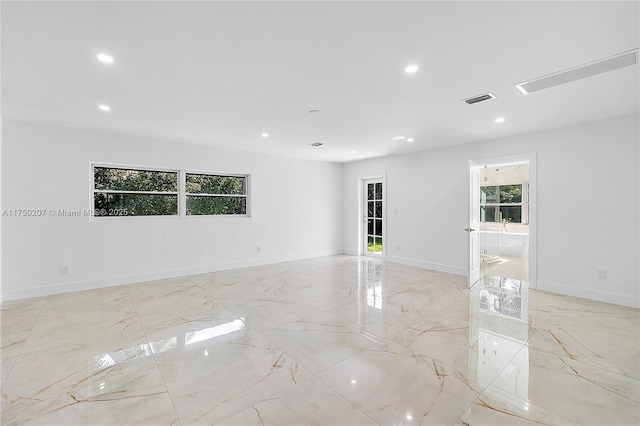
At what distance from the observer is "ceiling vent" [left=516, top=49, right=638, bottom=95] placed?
7.77 feet

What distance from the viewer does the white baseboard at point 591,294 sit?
12.5 ft

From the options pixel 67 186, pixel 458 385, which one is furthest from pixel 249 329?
pixel 67 186

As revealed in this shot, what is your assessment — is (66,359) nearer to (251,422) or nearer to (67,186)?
(251,422)

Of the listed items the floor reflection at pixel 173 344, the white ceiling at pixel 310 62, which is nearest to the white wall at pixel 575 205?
the white ceiling at pixel 310 62

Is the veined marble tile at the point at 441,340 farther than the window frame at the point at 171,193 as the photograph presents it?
No

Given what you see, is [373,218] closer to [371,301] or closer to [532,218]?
[532,218]

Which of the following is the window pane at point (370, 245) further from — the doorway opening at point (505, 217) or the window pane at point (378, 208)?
the doorway opening at point (505, 217)

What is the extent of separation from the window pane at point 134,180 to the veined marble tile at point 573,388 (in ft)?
18.1

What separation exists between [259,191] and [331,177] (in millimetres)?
2161

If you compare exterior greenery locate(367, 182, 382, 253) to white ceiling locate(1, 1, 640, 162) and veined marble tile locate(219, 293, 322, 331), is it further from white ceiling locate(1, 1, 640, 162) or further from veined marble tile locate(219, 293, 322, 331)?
veined marble tile locate(219, 293, 322, 331)

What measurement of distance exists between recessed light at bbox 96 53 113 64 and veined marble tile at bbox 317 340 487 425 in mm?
3014

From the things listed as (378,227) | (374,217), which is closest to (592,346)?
(378,227)

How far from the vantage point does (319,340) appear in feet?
9.28

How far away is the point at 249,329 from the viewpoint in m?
3.08
